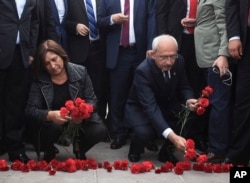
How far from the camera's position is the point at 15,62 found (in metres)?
5.46

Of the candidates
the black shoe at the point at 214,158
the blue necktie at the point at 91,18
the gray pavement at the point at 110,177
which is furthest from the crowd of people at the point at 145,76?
the gray pavement at the point at 110,177

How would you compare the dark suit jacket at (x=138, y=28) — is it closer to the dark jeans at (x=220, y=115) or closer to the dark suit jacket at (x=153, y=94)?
the dark suit jacket at (x=153, y=94)

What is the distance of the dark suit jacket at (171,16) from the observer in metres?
6.09

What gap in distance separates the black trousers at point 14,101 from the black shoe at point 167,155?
1.40m

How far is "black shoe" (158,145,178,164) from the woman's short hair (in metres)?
1.32

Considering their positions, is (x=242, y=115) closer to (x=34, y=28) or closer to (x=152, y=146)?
(x=152, y=146)

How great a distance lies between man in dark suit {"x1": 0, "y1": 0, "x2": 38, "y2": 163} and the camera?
210 inches

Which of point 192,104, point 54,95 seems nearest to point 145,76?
point 192,104

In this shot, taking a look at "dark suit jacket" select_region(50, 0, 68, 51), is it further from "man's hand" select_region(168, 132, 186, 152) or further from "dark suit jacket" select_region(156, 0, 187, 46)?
"man's hand" select_region(168, 132, 186, 152)

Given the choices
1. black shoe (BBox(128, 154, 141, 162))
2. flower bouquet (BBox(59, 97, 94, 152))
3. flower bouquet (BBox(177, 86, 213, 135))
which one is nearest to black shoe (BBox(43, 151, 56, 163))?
flower bouquet (BBox(59, 97, 94, 152))

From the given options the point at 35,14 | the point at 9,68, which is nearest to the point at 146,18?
the point at 35,14

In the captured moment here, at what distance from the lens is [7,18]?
5.34 meters

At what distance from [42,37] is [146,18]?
1.21 metres

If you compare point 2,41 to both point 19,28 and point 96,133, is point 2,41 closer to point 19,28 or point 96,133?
point 19,28
